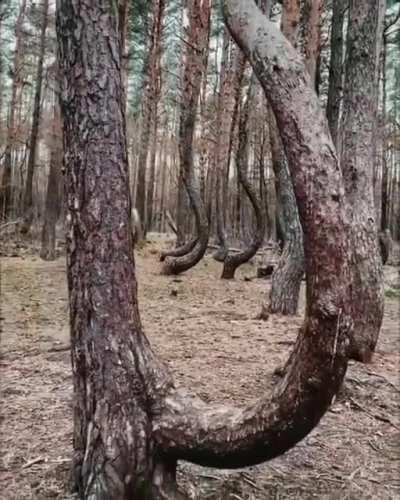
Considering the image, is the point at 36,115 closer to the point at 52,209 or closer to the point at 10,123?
the point at 10,123

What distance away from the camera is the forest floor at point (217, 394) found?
2.13m

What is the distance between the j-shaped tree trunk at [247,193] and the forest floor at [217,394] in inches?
87.0

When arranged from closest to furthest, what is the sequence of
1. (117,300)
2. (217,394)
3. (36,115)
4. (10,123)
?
1. (117,300)
2. (217,394)
3. (36,115)
4. (10,123)

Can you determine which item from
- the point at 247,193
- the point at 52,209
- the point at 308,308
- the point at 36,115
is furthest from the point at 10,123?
the point at 308,308

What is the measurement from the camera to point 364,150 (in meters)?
4.09

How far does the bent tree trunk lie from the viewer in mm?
1812

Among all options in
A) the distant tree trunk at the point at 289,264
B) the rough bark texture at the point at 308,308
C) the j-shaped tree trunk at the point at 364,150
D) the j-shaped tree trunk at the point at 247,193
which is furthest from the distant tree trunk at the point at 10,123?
the rough bark texture at the point at 308,308

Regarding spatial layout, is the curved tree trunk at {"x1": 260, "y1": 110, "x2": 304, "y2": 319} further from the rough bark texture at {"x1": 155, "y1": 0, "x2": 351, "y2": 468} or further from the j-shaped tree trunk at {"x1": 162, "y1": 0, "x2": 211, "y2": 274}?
the rough bark texture at {"x1": 155, "y1": 0, "x2": 351, "y2": 468}

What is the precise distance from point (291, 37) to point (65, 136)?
4.53 m

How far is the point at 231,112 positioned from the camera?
956 centimetres

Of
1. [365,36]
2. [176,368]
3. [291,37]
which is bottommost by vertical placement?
[176,368]

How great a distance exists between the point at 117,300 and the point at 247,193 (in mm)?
6977

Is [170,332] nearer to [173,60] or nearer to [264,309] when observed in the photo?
[264,309]

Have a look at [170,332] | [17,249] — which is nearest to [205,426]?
[170,332]
